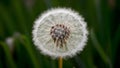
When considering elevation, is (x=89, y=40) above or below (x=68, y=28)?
above

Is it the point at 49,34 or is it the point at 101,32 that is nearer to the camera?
the point at 49,34

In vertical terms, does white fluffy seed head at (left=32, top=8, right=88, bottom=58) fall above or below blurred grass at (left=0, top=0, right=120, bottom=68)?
below

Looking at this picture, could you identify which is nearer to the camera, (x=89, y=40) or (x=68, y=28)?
(x=68, y=28)

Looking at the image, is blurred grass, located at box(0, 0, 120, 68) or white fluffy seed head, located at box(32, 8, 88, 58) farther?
blurred grass, located at box(0, 0, 120, 68)

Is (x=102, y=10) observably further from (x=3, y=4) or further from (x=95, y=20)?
(x=3, y=4)

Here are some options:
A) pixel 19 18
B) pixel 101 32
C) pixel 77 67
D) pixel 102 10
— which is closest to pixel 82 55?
pixel 77 67

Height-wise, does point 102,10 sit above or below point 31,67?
above

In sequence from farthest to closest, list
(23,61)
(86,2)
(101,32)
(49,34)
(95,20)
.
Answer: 1. (86,2)
2. (95,20)
3. (101,32)
4. (23,61)
5. (49,34)

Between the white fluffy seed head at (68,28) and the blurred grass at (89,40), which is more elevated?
the blurred grass at (89,40)
